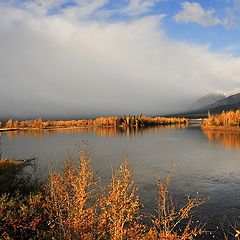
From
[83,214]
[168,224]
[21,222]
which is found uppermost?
[83,214]

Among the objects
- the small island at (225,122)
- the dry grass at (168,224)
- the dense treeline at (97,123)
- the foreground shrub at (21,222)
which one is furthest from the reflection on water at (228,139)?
the dense treeline at (97,123)

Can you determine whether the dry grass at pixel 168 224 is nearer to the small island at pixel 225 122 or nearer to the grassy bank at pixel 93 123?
the small island at pixel 225 122

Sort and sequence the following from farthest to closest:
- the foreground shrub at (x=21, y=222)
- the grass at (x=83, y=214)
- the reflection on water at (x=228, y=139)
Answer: the reflection on water at (x=228, y=139) → the foreground shrub at (x=21, y=222) → the grass at (x=83, y=214)

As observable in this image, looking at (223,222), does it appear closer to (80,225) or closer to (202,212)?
(202,212)

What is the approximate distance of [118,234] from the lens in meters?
7.55

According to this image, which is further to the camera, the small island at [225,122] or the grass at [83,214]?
the small island at [225,122]

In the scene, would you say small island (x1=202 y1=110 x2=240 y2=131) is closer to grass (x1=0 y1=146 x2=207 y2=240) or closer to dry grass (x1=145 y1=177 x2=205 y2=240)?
dry grass (x1=145 y1=177 x2=205 y2=240)

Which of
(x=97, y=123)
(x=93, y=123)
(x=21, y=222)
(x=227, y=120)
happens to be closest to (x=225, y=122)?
(x=227, y=120)

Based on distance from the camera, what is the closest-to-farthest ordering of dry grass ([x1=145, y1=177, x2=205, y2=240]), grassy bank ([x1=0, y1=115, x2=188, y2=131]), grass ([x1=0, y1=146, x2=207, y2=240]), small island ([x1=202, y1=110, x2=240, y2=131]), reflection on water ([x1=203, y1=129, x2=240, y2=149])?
grass ([x1=0, y1=146, x2=207, y2=240]) → dry grass ([x1=145, y1=177, x2=205, y2=240]) → reflection on water ([x1=203, y1=129, x2=240, y2=149]) → small island ([x1=202, y1=110, x2=240, y2=131]) → grassy bank ([x1=0, y1=115, x2=188, y2=131])

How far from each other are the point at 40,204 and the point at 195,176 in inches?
681

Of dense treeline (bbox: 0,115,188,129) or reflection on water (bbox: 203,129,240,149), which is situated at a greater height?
dense treeline (bbox: 0,115,188,129)

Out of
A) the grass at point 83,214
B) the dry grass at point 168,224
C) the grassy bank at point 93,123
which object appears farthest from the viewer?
the grassy bank at point 93,123

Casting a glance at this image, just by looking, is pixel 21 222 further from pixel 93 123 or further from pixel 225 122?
pixel 93 123

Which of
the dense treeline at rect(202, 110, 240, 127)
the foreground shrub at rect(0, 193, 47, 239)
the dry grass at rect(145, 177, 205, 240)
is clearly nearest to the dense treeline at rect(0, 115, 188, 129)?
the dense treeline at rect(202, 110, 240, 127)
